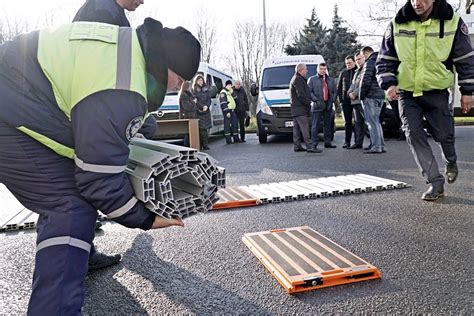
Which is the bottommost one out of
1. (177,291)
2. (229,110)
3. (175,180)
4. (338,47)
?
(177,291)

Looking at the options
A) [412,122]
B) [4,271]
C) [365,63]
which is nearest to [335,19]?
[365,63]

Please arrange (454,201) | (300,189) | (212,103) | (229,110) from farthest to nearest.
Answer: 1. (212,103)
2. (229,110)
3. (300,189)
4. (454,201)

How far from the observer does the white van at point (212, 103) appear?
11227 millimetres

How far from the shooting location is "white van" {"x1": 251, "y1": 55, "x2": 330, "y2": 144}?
37.7 feet

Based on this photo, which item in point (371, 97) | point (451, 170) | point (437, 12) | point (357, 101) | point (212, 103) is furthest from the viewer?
point (212, 103)

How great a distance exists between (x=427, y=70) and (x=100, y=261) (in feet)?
11.6

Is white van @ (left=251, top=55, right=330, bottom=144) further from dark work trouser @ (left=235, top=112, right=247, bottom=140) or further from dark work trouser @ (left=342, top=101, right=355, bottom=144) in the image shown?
dark work trouser @ (left=342, top=101, right=355, bottom=144)

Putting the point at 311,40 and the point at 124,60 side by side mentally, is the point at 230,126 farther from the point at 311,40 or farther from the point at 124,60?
the point at 311,40

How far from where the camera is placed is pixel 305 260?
2863 mm

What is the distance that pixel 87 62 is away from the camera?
170 centimetres

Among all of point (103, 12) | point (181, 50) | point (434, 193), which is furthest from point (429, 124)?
point (181, 50)

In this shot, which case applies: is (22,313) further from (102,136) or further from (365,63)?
(365,63)

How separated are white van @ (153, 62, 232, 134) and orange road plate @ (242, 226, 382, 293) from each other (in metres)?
6.84

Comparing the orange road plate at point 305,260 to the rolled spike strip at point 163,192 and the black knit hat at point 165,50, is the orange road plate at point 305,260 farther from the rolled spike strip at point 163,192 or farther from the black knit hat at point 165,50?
the black knit hat at point 165,50
